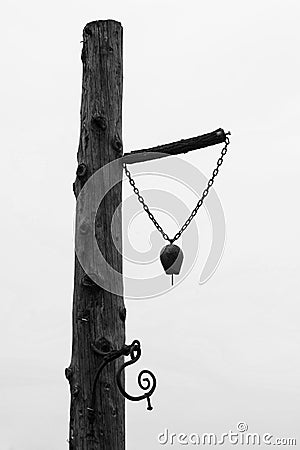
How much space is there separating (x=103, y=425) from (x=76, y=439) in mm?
178

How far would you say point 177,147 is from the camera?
507 centimetres

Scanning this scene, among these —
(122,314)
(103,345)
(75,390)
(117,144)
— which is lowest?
(75,390)

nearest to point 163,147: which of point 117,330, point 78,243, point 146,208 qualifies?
point 146,208

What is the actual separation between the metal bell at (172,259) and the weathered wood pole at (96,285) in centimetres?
36

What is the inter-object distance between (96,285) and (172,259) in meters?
0.55

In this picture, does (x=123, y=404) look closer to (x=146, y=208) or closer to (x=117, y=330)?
(x=117, y=330)

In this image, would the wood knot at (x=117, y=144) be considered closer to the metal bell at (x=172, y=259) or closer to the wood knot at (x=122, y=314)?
the metal bell at (x=172, y=259)

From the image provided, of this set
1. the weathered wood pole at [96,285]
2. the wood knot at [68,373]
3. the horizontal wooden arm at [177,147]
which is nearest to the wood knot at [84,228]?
the weathered wood pole at [96,285]

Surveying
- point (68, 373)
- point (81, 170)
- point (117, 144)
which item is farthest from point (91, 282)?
point (117, 144)

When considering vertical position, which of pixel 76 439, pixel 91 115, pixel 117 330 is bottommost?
pixel 76 439

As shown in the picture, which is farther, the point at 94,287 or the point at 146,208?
the point at 146,208

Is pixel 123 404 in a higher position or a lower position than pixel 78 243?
lower

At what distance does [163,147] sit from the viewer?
5.12 metres

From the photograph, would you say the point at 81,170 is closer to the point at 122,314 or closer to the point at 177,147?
the point at 177,147
